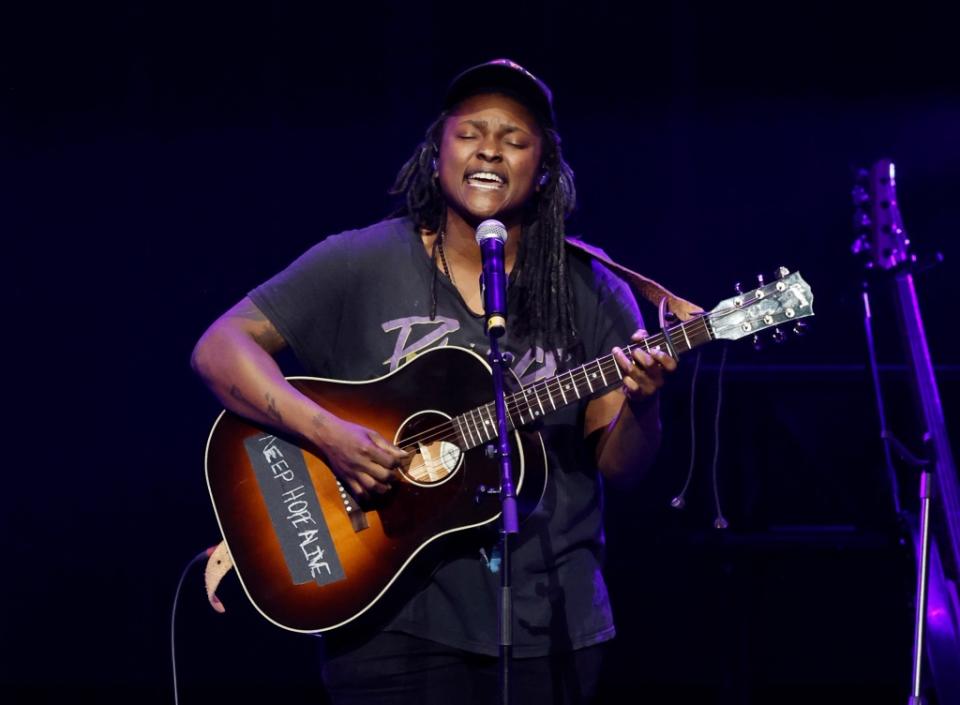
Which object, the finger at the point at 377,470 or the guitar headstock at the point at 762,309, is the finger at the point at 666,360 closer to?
the guitar headstock at the point at 762,309

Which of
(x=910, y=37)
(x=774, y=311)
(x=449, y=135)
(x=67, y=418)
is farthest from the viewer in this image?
(x=67, y=418)

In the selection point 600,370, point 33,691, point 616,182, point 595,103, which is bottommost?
point 33,691

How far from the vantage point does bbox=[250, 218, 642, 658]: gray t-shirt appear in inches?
113

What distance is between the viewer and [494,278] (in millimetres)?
2596

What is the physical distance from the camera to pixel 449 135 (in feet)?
10.7

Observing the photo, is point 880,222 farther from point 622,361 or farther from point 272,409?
point 272,409

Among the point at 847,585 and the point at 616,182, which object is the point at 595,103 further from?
the point at 847,585

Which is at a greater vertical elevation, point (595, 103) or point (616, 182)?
point (595, 103)

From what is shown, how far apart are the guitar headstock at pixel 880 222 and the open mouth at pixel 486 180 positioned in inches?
49.8

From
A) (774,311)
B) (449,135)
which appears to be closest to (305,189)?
(449,135)

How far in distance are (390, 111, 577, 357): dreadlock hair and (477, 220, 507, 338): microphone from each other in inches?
19.9

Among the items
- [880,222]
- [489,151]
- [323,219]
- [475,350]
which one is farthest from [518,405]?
[323,219]

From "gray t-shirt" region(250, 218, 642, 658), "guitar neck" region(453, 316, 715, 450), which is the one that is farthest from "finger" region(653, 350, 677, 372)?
"gray t-shirt" region(250, 218, 642, 658)

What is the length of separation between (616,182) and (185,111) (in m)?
2.03
